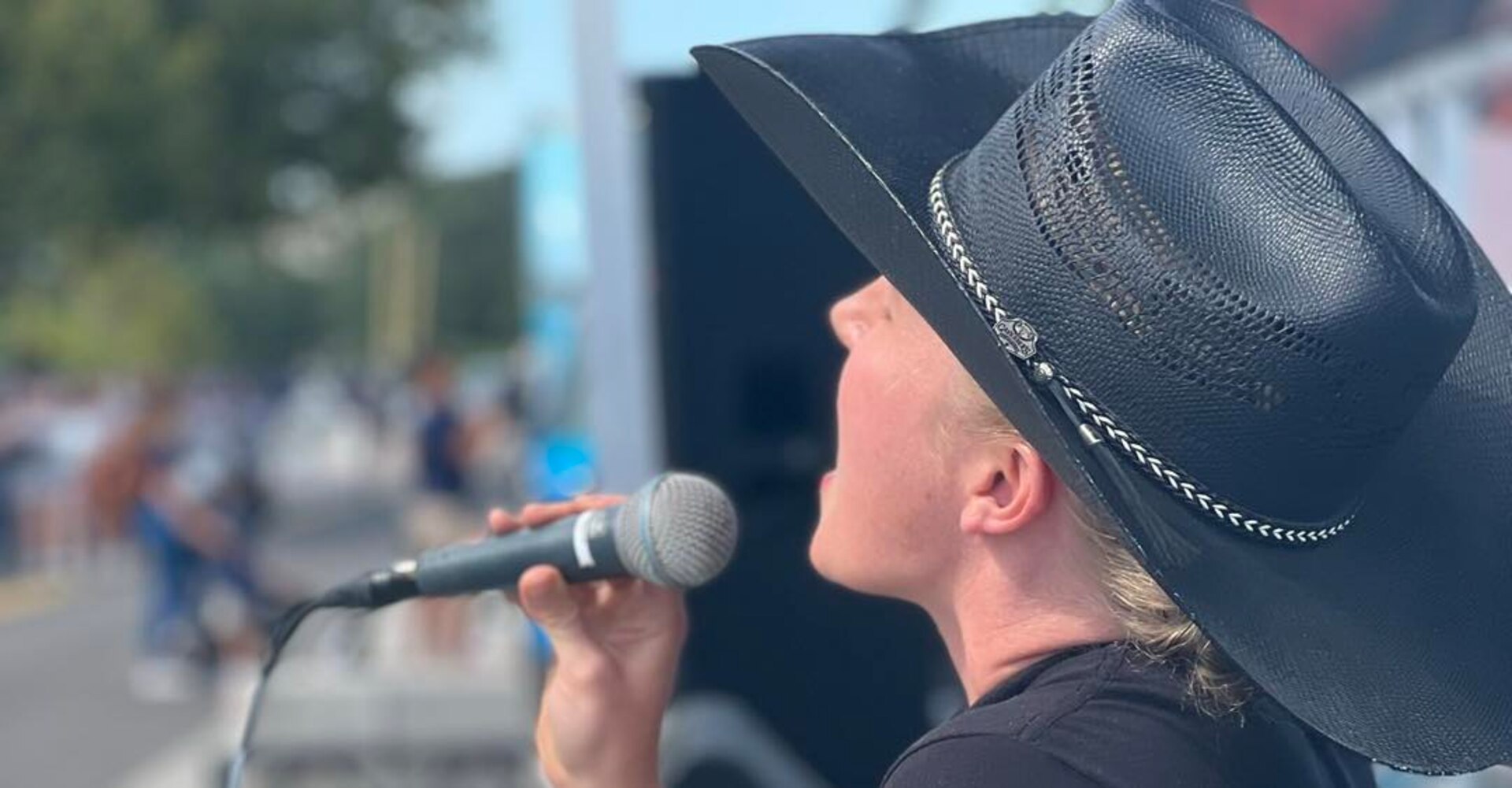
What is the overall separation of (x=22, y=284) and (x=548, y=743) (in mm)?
21728

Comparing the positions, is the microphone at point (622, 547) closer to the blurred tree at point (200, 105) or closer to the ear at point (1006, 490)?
the ear at point (1006, 490)

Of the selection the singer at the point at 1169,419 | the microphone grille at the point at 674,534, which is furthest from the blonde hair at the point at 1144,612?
the microphone grille at the point at 674,534

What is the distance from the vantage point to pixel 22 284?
70.2 feet

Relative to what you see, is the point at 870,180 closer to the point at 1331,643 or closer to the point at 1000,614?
the point at 1000,614

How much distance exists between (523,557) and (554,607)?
2.3 inches

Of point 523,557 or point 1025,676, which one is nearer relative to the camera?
point 1025,676

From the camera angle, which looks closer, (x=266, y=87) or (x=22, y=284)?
(x=266, y=87)

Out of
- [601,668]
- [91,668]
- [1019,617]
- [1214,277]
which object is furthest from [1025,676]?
A: [91,668]

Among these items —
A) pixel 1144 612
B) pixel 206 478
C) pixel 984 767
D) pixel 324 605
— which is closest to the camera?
pixel 984 767

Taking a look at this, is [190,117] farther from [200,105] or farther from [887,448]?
[887,448]

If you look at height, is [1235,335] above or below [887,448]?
above

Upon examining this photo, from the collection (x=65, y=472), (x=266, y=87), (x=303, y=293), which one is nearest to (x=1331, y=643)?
(x=65, y=472)

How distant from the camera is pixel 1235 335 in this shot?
3.58 ft

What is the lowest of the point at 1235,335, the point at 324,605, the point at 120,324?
the point at 120,324
